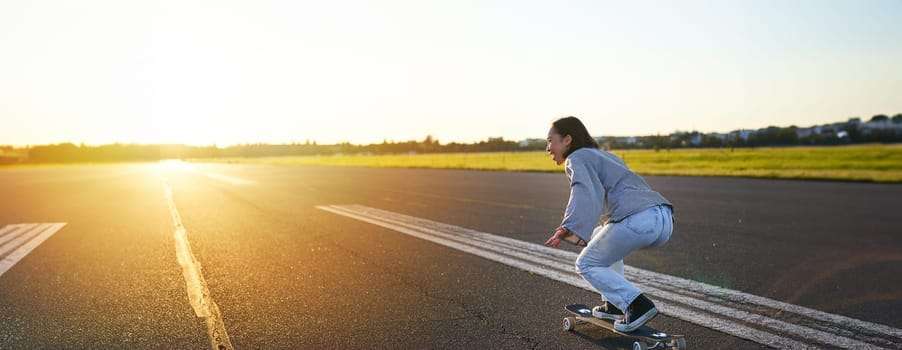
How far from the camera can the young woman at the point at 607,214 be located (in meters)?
3.63

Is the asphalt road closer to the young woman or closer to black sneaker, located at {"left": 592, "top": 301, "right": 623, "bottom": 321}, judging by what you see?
black sneaker, located at {"left": 592, "top": 301, "right": 623, "bottom": 321}

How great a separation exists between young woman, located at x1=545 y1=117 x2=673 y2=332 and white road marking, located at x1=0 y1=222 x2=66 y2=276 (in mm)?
6640

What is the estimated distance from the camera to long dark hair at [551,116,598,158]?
3801mm

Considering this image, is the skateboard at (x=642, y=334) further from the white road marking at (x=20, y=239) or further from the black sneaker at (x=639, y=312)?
the white road marking at (x=20, y=239)

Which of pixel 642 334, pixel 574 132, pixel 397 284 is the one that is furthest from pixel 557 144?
pixel 397 284

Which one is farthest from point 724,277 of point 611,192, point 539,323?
point 611,192

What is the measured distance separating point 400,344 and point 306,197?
1466 centimetres

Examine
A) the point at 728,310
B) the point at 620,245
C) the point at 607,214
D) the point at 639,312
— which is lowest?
the point at 728,310

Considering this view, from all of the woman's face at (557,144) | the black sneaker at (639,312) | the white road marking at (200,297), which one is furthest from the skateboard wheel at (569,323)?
the white road marking at (200,297)

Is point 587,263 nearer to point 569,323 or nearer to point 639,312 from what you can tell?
point 639,312

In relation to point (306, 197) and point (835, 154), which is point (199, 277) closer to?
point (306, 197)

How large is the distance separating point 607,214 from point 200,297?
3.65m

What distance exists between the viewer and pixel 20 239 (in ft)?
32.2

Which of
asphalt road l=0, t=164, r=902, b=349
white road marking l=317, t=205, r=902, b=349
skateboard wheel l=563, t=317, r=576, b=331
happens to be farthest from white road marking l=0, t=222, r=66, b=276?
skateboard wheel l=563, t=317, r=576, b=331
